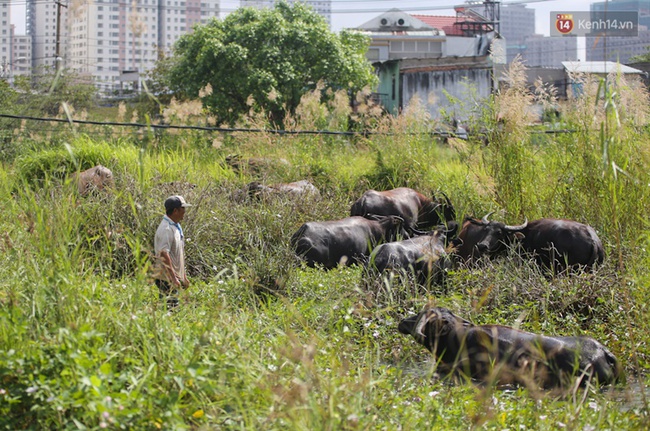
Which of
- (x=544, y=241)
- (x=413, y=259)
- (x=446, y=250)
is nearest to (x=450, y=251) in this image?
(x=446, y=250)

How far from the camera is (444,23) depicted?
74750 millimetres

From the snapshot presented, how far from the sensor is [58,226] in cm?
555

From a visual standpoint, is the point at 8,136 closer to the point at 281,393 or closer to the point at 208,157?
the point at 208,157

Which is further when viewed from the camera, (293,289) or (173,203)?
(293,289)

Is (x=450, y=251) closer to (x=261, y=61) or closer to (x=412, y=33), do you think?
(x=261, y=61)

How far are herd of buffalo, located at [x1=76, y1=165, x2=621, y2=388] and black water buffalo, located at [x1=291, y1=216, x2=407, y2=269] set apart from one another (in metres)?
0.01

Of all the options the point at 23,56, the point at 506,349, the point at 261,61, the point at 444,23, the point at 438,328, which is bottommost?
the point at 506,349

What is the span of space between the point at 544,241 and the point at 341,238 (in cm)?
235

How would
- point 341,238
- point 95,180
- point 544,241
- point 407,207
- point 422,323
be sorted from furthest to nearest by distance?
point 407,207, point 95,180, point 341,238, point 544,241, point 422,323

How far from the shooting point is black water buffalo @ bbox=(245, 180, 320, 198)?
37.8 feet

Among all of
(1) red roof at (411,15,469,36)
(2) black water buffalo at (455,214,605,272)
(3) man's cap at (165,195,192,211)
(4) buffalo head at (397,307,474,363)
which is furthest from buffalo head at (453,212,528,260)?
(1) red roof at (411,15,469,36)

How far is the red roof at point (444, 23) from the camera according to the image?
68.4 m

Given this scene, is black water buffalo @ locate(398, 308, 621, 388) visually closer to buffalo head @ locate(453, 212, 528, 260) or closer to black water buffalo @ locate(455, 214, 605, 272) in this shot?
black water buffalo @ locate(455, 214, 605, 272)

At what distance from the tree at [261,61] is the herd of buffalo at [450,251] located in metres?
17.6
